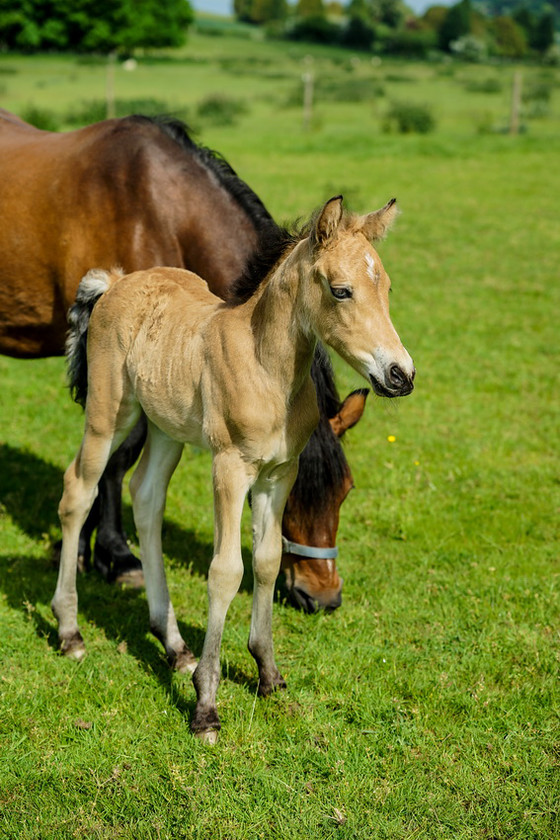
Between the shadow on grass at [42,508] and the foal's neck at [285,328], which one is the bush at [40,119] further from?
the foal's neck at [285,328]

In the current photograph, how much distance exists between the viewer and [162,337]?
A: 3.62 metres

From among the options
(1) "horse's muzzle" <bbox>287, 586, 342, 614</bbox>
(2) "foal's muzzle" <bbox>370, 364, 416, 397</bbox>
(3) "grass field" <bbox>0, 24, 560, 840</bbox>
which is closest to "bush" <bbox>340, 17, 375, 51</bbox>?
(3) "grass field" <bbox>0, 24, 560, 840</bbox>

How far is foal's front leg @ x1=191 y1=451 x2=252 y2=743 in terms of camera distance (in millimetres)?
3309

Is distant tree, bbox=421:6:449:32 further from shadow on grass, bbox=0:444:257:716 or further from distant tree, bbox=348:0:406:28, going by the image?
shadow on grass, bbox=0:444:257:716

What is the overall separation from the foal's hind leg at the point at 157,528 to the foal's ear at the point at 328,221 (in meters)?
1.39

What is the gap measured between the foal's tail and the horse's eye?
1.48m

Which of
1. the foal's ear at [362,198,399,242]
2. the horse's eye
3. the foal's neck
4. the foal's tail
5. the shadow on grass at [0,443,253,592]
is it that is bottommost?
the shadow on grass at [0,443,253,592]

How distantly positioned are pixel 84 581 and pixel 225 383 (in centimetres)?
208

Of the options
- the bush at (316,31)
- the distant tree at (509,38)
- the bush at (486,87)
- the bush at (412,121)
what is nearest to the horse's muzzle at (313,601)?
the bush at (412,121)

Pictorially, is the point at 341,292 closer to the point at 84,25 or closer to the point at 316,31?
the point at 84,25

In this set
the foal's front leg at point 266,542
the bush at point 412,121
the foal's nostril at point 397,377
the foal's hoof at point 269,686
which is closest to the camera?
the foal's nostril at point 397,377

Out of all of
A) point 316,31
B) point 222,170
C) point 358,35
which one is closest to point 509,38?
point 358,35

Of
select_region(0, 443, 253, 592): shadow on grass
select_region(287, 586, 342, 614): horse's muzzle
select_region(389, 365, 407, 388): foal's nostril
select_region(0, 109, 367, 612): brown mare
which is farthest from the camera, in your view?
select_region(0, 443, 253, 592): shadow on grass

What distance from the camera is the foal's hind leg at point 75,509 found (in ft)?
12.7
